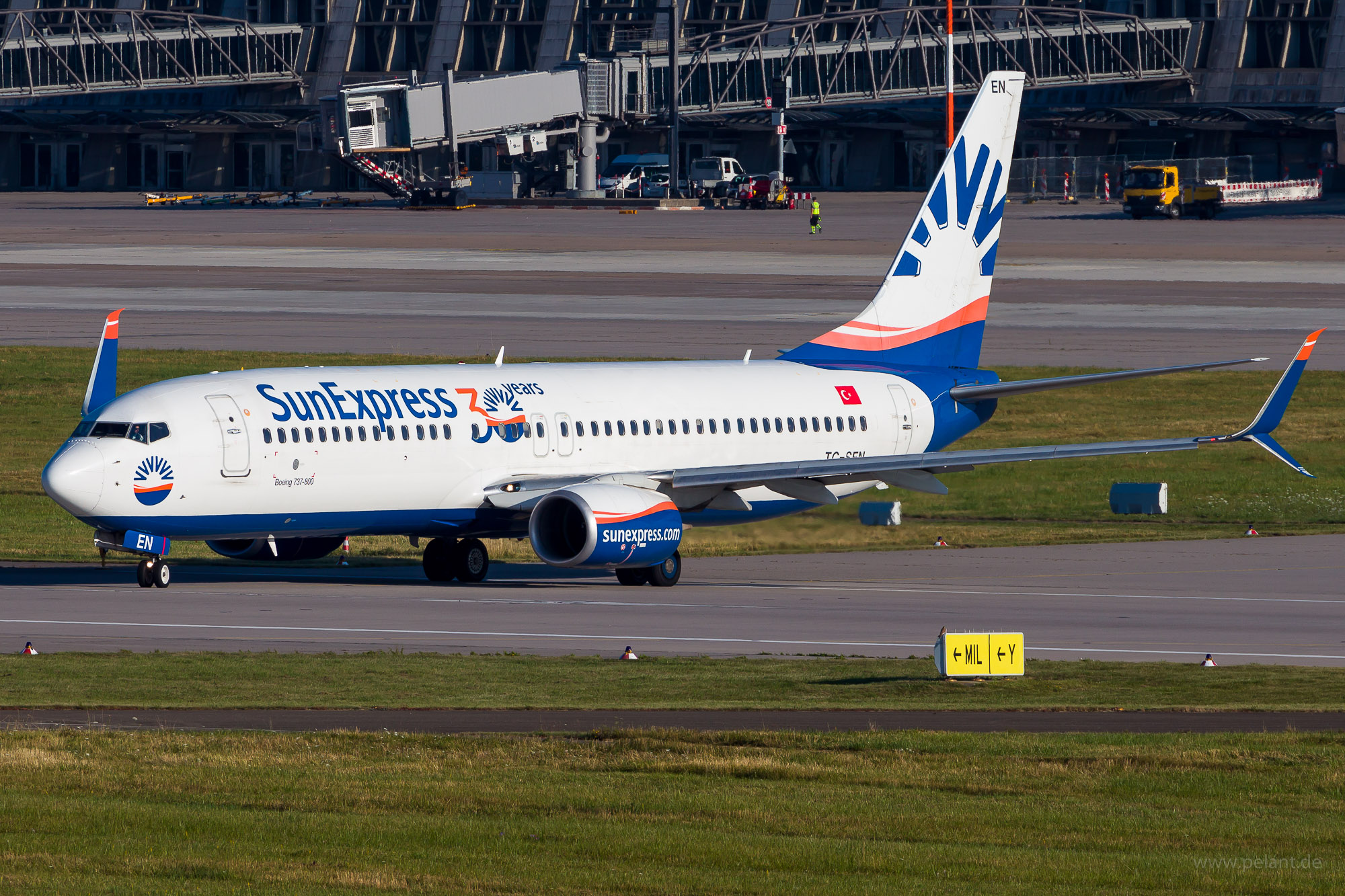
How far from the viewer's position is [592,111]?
16700 cm

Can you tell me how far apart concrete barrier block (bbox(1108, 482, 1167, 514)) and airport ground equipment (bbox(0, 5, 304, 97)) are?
14851 cm

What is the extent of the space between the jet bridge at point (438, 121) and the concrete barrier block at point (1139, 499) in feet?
363

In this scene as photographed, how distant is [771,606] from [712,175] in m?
138

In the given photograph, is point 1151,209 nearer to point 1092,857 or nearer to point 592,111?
point 592,111

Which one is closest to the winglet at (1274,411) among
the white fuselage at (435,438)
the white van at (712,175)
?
the white fuselage at (435,438)

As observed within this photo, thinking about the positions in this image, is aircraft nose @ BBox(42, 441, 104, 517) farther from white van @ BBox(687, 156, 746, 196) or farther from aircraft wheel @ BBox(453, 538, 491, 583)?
white van @ BBox(687, 156, 746, 196)

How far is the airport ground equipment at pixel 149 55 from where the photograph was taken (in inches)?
7367

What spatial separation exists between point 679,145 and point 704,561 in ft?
508

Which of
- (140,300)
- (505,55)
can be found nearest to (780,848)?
(140,300)

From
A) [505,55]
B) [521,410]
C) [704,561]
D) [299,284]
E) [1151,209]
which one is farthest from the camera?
[505,55]

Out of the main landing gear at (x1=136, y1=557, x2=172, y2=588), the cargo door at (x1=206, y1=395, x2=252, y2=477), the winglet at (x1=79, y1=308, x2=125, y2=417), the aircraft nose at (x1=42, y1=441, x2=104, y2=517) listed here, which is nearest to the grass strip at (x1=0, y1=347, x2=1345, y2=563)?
the main landing gear at (x1=136, y1=557, x2=172, y2=588)

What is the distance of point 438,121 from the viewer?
15925 cm

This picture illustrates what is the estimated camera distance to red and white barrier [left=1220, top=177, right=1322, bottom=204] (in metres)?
157

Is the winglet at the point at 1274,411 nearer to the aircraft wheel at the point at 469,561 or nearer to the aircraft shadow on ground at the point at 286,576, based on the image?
the aircraft shadow on ground at the point at 286,576
